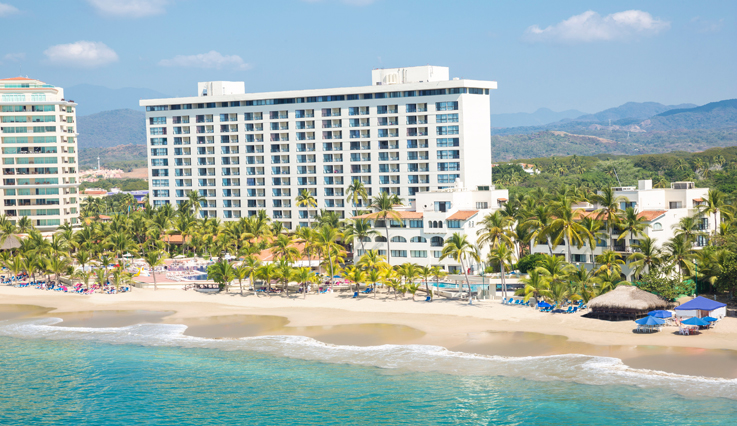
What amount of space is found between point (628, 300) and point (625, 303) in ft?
1.20

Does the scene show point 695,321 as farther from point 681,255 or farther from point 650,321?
point 681,255

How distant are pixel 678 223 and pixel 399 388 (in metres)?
39.9

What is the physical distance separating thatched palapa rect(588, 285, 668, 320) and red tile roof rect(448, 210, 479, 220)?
962 inches

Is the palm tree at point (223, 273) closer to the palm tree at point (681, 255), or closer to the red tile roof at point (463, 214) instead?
the red tile roof at point (463, 214)

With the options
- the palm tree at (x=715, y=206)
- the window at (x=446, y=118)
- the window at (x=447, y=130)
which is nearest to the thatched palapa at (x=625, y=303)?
the palm tree at (x=715, y=206)

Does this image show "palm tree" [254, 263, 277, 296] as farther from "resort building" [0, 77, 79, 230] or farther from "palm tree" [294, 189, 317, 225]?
"resort building" [0, 77, 79, 230]

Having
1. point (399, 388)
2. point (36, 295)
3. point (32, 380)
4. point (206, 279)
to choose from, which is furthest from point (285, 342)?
point (36, 295)

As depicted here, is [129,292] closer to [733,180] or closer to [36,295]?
[36,295]

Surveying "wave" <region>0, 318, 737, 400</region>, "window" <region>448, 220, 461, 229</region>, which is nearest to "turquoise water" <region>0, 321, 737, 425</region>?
"wave" <region>0, 318, 737, 400</region>

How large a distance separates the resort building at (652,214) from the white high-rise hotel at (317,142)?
36.5 meters

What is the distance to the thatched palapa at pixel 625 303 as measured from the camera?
56.7 m

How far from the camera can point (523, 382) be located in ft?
149

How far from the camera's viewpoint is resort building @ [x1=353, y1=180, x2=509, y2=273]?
82.1m

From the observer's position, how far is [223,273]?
77125 mm
